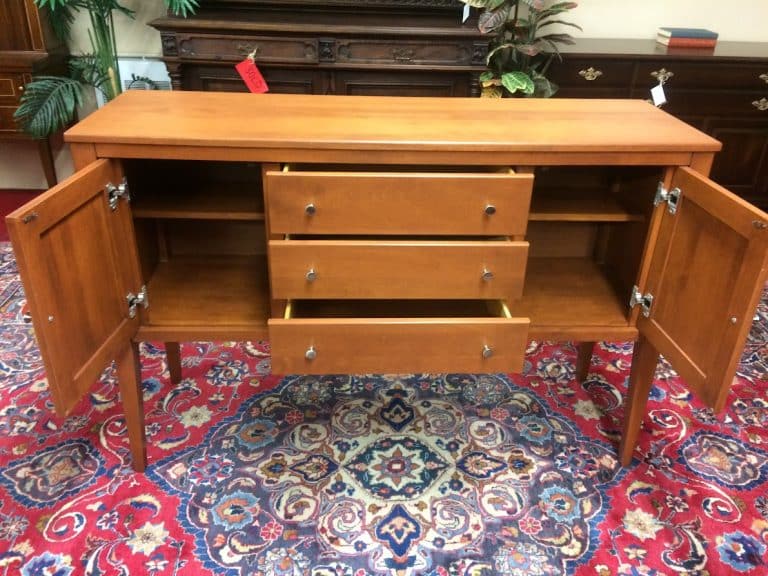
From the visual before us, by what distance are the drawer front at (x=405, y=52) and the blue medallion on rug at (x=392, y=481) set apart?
1.35 metres

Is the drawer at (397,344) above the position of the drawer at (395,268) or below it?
below

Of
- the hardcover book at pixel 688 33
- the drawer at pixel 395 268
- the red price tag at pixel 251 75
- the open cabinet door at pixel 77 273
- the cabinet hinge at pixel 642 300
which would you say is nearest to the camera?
the open cabinet door at pixel 77 273

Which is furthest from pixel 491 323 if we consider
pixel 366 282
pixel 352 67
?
pixel 352 67

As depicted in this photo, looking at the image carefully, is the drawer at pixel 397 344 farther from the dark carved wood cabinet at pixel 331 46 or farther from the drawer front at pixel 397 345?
the dark carved wood cabinet at pixel 331 46

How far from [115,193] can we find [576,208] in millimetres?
916

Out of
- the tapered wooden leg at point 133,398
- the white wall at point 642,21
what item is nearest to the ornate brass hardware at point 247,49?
the white wall at point 642,21

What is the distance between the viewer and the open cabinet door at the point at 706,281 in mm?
952

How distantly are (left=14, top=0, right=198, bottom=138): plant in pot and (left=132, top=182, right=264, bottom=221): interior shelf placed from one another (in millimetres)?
1296

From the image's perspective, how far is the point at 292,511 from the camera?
128cm

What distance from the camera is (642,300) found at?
4.17ft

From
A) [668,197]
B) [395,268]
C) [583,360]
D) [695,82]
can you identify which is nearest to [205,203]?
[395,268]

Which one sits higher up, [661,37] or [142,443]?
[661,37]

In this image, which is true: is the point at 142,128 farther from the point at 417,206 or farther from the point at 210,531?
the point at 210,531

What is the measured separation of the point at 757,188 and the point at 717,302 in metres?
2.06
